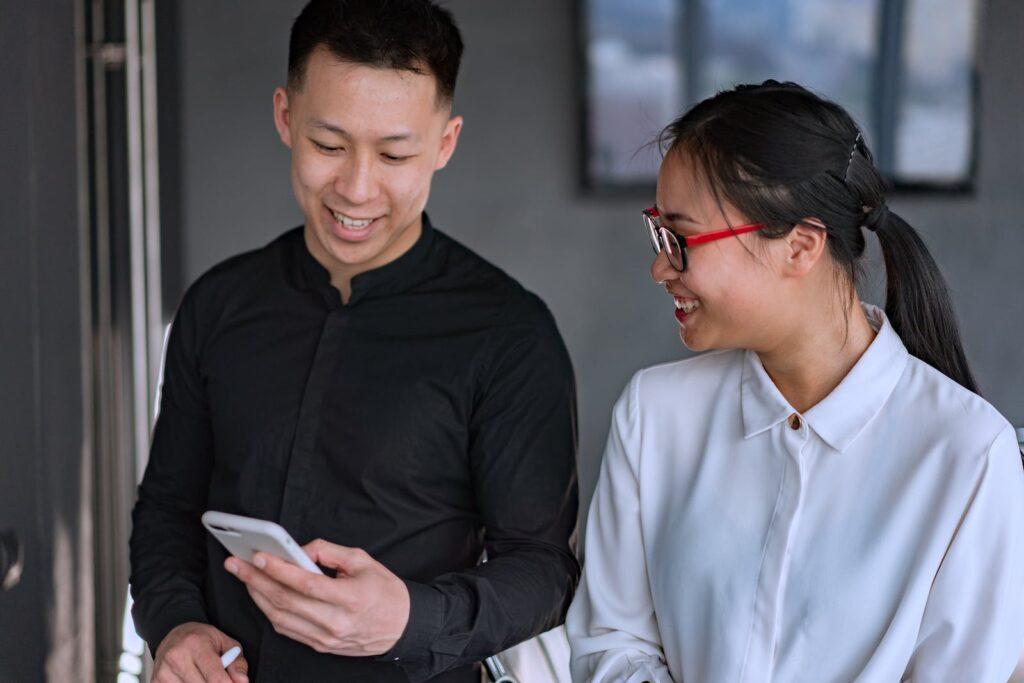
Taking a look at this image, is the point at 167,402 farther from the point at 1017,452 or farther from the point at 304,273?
the point at 1017,452

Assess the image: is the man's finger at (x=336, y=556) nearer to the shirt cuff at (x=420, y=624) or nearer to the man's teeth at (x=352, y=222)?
the shirt cuff at (x=420, y=624)

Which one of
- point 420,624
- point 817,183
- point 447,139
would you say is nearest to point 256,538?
point 420,624

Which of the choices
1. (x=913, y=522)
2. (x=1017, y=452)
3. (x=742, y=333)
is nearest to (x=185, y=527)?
(x=742, y=333)

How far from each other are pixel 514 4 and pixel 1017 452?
3.25 m

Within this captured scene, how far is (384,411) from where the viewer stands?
5.99 ft

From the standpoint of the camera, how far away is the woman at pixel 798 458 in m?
1.49

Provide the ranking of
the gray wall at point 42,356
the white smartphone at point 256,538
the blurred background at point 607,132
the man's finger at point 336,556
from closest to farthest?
1. the white smartphone at point 256,538
2. the man's finger at point 336,556
3. the gray wall at point 42,356
4. the blurred background at point 607,132

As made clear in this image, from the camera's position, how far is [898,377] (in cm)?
162

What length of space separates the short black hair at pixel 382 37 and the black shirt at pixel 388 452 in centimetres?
29

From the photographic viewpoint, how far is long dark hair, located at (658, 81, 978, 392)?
5.16 ft

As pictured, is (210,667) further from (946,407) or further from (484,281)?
(946,407)

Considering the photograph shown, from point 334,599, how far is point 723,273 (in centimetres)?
66

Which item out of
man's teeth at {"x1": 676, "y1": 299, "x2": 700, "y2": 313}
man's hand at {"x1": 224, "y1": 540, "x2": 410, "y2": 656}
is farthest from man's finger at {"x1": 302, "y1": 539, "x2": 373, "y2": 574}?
man's teeth at {"x1": 676, "y1": 299, "x2": 700, "y2": 313}

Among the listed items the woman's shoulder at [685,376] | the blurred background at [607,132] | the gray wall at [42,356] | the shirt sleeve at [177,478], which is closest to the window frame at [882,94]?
the blurred background at [607,132]
